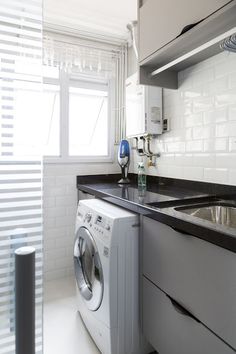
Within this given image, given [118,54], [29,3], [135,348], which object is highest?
[118,54]

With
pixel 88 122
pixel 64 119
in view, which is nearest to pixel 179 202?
pixel 64 119

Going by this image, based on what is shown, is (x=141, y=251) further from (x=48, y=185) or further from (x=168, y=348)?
(x=48, y=185)

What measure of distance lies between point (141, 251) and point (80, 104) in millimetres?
1969

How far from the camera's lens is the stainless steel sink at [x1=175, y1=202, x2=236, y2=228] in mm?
1396

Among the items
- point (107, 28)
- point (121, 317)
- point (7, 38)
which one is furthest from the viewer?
point (107, 28)

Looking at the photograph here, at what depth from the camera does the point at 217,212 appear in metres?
1.46

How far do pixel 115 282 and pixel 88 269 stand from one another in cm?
38

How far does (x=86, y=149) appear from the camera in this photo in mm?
2844

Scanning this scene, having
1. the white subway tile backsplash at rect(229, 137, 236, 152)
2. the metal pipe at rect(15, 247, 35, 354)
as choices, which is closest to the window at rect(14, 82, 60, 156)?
the metal pipe at rect(15, 247, 35, 354)

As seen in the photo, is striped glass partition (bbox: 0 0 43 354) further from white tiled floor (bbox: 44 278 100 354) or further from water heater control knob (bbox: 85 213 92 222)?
white tiled floor (bbox: 44 278 100 354)

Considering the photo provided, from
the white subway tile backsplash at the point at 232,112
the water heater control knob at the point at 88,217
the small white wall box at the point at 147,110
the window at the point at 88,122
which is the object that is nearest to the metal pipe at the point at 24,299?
the water heater control knob at the point at 88,217

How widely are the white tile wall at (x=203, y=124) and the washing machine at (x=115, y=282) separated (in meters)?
0.70

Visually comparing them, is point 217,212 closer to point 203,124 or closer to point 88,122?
point 203,124

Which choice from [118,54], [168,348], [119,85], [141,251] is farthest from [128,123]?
[168,348]
